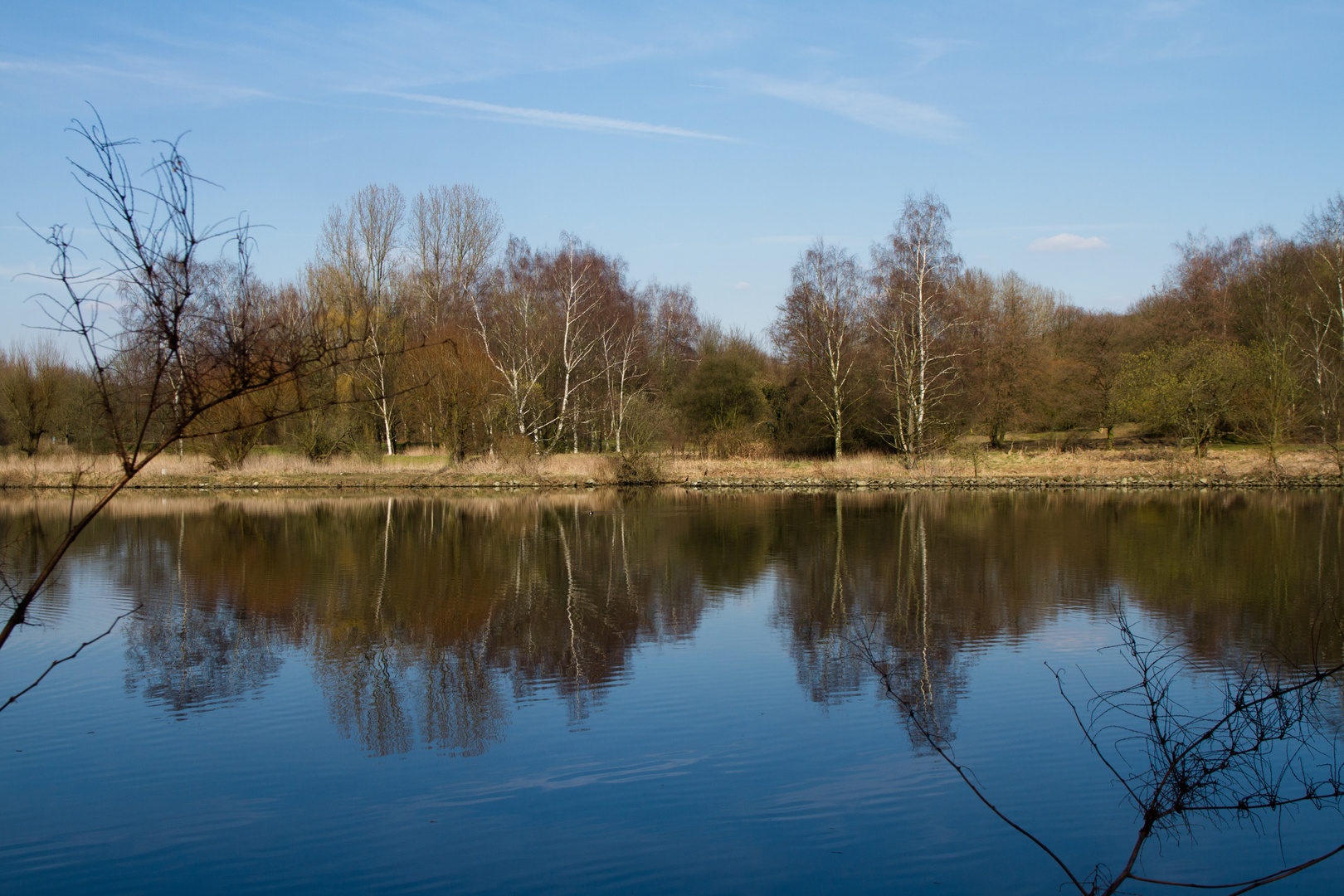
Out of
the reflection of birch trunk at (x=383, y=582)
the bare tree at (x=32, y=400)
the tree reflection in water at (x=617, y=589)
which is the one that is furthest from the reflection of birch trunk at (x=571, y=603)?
→ the bare tree at (x=32, y=400)

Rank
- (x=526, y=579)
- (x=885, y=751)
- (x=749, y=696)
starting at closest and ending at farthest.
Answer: (x=885, y=751) → (x=749, y=696) → (x=526, y=579)

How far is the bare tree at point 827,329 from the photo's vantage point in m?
35.2

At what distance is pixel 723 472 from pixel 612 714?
2691cm

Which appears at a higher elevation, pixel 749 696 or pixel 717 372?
pixel 717 372

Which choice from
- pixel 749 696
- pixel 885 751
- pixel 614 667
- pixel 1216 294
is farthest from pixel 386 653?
pixel 1216 294

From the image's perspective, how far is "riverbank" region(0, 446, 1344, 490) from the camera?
31734 millimetres

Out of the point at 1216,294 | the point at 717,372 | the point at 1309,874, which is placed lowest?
the point at 1309,874

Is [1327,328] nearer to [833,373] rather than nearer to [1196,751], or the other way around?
[833,373]

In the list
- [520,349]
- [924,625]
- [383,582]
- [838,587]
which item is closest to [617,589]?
[838,587]

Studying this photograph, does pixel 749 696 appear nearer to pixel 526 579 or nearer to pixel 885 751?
pixel 885 751

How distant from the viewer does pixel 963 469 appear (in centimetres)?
3319

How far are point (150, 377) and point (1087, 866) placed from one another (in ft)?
16.7

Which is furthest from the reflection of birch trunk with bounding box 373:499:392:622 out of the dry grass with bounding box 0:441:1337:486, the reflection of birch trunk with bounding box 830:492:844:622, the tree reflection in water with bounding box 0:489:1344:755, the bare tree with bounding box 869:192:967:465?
the bare tree with bounding box 869:192:967:465

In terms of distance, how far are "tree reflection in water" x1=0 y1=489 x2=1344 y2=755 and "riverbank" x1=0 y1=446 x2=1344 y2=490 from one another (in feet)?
23.3
